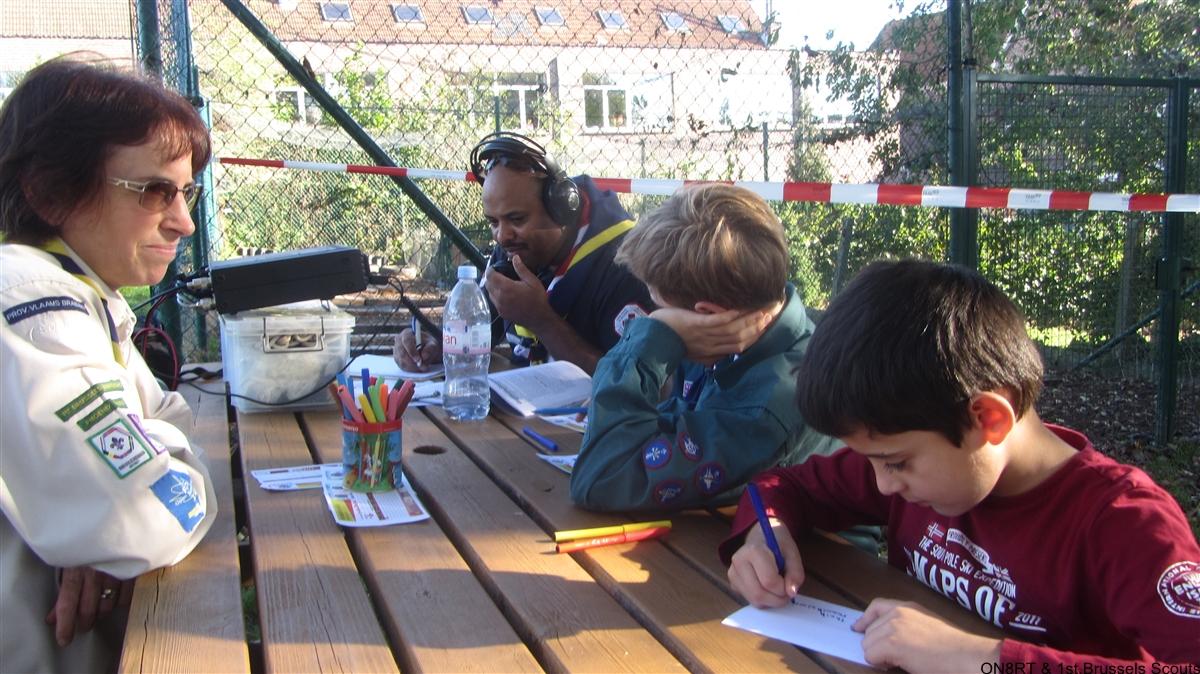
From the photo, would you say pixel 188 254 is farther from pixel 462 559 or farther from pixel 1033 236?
pixel 1033 236

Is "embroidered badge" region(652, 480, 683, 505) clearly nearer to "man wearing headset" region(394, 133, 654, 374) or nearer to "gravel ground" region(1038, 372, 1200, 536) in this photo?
"man wearing headset" region(394, 133, 654, 374)

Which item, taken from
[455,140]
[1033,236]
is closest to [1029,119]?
[1033,236]

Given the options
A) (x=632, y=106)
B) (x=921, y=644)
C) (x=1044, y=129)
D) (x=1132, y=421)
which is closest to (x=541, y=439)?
(x=921, y=644)

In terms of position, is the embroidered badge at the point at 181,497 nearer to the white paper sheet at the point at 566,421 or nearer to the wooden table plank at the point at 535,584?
the wooden table plank at the point at 535,584

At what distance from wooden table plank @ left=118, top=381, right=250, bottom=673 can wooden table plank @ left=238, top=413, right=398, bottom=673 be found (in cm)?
4

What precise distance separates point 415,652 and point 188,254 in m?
4.08

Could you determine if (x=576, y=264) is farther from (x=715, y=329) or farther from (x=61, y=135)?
(x=61, y=135)

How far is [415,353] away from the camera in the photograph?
3.28 m

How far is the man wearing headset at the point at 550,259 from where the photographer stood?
10.3ft

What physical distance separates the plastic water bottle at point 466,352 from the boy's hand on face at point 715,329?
2.71 feet

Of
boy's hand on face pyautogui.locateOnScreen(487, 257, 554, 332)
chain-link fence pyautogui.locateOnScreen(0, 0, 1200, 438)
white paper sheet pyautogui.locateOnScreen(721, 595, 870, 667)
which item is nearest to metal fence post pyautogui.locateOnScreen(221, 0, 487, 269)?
chain-link fence pyautogui.locateOnScreen(0, 0, 1200, 438)

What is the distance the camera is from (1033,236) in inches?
229

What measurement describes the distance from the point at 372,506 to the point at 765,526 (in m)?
0.78

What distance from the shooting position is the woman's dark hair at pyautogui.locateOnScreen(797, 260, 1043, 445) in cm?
137
